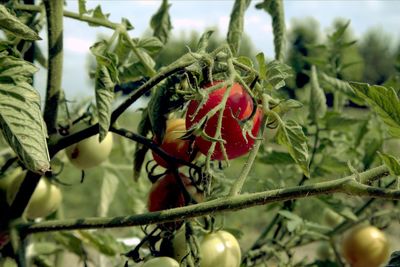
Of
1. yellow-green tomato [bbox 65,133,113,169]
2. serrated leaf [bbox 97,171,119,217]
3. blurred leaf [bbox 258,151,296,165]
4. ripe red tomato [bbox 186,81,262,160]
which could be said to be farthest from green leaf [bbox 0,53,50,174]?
serrated leaf [bbox 97,171,119,217]

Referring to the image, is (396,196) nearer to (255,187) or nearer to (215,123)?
(215,123)

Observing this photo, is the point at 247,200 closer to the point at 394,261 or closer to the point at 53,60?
the point at 394,261

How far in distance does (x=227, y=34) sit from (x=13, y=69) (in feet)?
0.92

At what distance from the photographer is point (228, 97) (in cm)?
59

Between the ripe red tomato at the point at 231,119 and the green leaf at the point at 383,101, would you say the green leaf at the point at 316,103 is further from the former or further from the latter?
the green leaf at the point at 383,101

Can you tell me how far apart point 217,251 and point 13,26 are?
28 cm

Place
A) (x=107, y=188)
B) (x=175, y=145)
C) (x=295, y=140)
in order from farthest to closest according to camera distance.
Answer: (x=107, y=188), (x=175, y=145), (x=295, y=140)

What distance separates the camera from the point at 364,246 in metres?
1.00

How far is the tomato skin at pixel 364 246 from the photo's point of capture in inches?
39.8

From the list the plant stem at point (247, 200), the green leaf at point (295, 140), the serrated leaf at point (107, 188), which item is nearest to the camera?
the plant stem at point (247, 200)

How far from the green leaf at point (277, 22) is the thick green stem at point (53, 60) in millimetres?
241

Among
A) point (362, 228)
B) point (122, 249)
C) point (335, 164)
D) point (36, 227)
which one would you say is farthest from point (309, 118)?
point (36, 227)

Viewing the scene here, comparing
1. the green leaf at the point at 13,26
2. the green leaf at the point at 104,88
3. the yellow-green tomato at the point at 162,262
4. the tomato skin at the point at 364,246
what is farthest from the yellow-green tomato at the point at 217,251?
the tomato skin at the point at 364,246

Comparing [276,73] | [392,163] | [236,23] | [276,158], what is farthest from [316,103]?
[392,163]
